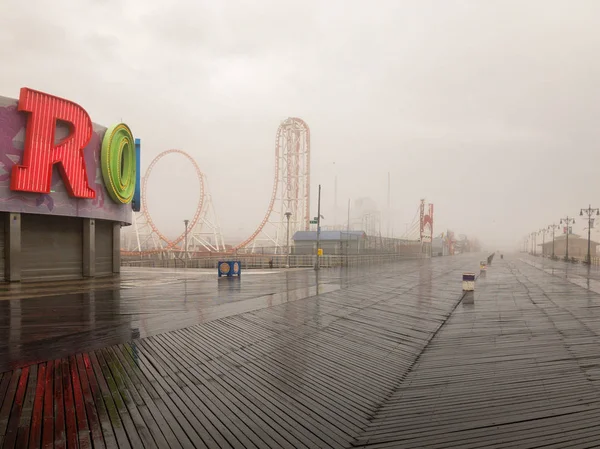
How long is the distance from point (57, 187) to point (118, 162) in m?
4.14

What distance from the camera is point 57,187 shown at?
2048cm

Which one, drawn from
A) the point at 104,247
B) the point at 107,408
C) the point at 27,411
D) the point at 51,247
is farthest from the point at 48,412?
the point at 104,247

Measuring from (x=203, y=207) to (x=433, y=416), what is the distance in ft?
214

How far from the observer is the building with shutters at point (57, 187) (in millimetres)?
18781

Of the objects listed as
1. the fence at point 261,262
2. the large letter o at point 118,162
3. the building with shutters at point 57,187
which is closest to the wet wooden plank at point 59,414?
the building with shutters at point 57,187

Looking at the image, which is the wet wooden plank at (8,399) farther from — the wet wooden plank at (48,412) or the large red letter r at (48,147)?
the large red letter r at (48,147)

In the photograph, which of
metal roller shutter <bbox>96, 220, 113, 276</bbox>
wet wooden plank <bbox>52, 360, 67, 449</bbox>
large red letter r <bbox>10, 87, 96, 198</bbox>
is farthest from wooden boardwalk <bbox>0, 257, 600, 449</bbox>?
metal roller shutter <bbox>96, 220, 113, 276</bbox>

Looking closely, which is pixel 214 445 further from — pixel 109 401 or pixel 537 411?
pixel 537 411

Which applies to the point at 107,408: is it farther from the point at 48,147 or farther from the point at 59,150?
the point at 59,150

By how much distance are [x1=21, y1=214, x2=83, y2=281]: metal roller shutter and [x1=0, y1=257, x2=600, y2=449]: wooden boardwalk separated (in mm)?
15333

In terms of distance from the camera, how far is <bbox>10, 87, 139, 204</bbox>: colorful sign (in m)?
18.8

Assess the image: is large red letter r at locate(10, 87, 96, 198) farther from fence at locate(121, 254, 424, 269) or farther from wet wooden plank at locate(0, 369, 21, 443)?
fence at locate(121, 254, 424, 269)

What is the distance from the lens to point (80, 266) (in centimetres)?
2341

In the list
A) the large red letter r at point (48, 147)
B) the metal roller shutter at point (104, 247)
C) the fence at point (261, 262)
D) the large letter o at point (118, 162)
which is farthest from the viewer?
the fence at point (261, 262)
